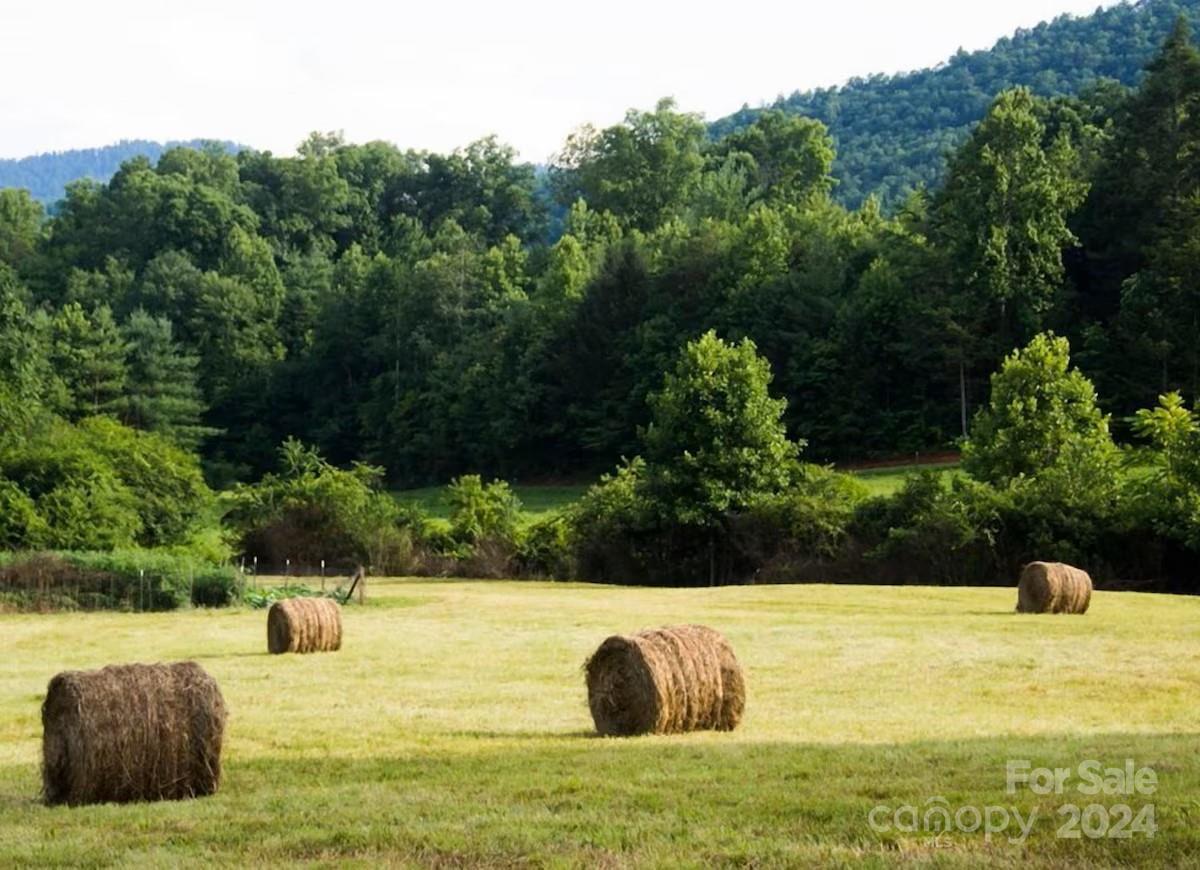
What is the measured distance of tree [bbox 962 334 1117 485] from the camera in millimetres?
51625

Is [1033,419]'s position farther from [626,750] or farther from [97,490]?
→ [626,750]

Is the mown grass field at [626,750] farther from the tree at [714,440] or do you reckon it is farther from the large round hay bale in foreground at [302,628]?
the tree at [714,440]

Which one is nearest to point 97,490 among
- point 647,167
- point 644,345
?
point 644,345

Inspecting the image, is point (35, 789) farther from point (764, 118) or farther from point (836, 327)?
point (764, 118)

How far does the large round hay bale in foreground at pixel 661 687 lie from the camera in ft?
52.0

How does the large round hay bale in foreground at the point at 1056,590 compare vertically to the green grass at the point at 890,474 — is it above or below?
below

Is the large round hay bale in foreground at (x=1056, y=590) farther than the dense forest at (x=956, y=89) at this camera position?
No

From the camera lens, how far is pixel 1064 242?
74812 mm

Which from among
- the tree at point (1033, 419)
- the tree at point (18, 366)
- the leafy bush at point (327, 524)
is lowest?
the leafy bush at point (327, 524)

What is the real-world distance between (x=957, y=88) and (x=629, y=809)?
18187 cm

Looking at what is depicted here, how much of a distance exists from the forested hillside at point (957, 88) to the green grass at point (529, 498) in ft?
224

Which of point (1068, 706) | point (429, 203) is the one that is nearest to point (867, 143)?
point (429, 203)

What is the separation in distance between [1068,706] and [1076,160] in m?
70.7

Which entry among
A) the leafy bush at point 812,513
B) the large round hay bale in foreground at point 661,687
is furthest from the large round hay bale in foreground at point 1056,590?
the leafy bush at point 812,513
